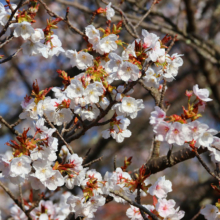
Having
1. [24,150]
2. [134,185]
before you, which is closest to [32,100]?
[24,150]

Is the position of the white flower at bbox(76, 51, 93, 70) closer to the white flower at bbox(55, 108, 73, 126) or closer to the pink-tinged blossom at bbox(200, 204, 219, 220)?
the white flower at bbox(55, 108, 73, 126)

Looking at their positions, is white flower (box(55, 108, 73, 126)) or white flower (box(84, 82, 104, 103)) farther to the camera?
white flower (box(55, 108, 73, 126))

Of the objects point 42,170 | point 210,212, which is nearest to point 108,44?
point 42,170

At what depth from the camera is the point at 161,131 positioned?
1.32 metres

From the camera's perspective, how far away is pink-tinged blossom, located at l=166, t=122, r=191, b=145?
4.18ft

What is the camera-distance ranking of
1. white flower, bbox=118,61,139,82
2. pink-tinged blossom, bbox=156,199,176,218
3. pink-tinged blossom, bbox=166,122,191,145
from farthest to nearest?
pink-tinged blossom, bbox=156,199,176,218, white flower, bbox=118,61,139,82, pink-tinged blossom, bbox=166,122,191,145

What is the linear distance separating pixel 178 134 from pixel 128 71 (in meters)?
0.38

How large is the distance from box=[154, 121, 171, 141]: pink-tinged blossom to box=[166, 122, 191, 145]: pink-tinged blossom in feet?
0.09

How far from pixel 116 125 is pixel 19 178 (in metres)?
0.61

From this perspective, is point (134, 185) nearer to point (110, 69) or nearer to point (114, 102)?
point (114, 102)

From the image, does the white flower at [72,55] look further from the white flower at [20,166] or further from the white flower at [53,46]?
the white flower at [20,166]

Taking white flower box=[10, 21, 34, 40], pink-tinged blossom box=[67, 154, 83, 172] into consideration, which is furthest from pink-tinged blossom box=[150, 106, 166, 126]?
white flower box=[10, 21, 34, 40]

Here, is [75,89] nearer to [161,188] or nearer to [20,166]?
[20,166]

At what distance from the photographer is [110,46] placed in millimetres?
1629
